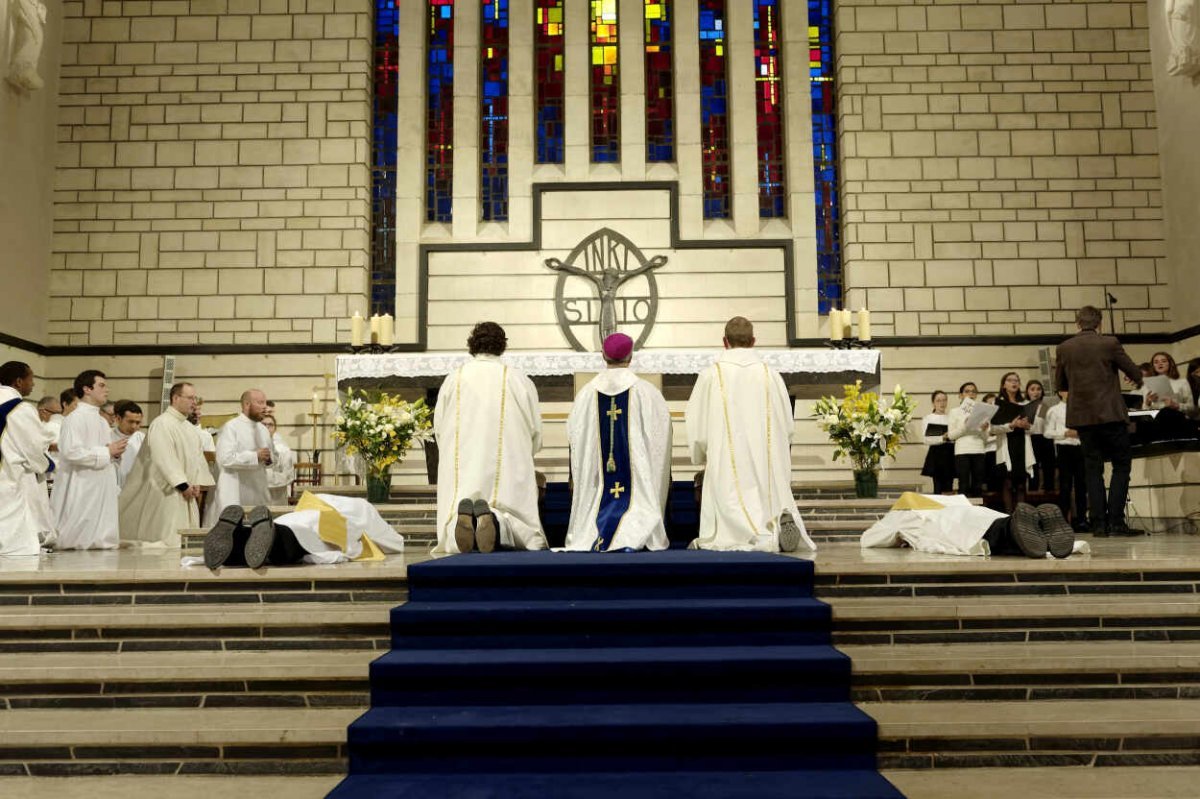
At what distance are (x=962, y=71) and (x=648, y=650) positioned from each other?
9.96 m

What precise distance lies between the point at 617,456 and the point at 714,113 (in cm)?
740

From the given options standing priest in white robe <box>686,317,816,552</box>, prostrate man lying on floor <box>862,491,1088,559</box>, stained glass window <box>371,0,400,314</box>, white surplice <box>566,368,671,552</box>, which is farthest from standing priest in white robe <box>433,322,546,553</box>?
stained glass window <box>371,0,400,314</box>

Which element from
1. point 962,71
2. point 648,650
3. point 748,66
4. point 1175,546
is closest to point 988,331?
point 962,71

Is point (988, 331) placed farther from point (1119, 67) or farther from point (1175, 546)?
point (1175, 546)

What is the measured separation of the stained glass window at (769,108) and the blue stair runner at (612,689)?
8191mm

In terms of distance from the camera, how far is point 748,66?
38.5ft

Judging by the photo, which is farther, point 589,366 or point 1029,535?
point 589,366

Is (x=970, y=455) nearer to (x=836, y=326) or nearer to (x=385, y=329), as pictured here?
(x=836, y=326)

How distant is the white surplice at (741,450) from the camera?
18.8 ft

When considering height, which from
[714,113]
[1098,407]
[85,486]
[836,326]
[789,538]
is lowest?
[789,538]

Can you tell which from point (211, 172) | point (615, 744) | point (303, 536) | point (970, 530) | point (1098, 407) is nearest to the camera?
point (615, 744)

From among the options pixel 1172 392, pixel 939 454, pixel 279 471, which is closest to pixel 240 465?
pixel 279 471

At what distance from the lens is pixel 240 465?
7426 millimetres

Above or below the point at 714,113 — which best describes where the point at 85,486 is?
below
